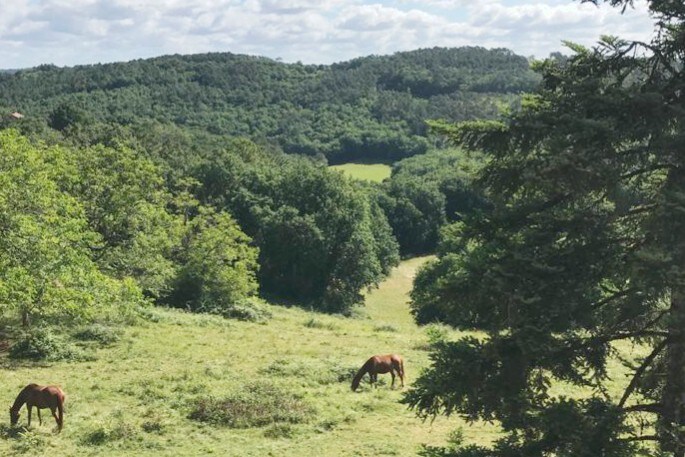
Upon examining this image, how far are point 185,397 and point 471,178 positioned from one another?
45.1ft

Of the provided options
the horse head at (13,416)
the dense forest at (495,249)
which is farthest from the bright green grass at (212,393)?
the dense forest at (495,249)

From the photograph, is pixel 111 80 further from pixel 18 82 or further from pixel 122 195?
pixel 122 195

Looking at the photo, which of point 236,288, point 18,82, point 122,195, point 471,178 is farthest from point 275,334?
point 18,82

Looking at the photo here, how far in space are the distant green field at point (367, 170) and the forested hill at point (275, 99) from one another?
530cm

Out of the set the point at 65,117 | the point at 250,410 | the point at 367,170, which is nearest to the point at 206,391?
the point at 250,410

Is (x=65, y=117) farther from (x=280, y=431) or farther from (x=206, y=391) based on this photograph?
(x=280, y=431)

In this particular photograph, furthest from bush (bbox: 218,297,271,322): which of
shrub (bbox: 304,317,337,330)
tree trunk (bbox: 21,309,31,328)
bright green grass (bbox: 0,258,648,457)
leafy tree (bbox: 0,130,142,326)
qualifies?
tree trunk (bbox: 21,309,31,328)

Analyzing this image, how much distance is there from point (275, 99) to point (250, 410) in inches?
6129

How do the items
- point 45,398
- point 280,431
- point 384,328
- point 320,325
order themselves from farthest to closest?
point 384,328 → point 320,325 → point 280,431 → point 45,398

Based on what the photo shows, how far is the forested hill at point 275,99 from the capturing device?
449 ft

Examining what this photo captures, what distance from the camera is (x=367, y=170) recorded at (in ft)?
419

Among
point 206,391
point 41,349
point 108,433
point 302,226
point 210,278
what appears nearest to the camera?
point 108,433

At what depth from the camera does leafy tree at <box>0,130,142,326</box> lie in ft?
73.8

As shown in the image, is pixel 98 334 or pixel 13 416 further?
pixel 98 334
